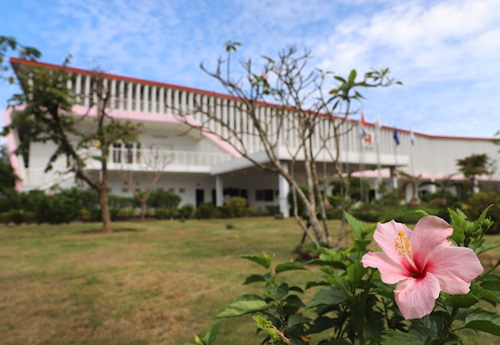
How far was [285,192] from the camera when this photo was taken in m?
18.5

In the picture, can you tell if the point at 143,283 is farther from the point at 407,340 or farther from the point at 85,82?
the point at 85,82

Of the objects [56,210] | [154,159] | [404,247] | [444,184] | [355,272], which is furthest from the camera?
[154,159]

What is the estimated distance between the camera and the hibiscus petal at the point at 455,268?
22.7 inches

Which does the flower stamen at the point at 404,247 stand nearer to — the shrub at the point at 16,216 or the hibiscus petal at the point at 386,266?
the hibiscus petal at the point at 386,266

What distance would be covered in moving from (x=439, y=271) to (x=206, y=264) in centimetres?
574

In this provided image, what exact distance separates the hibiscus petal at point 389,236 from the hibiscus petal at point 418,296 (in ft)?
0.21

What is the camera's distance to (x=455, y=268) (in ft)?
1.99

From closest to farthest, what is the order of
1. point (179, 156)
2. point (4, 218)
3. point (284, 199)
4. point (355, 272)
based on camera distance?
point (355, 272) → point (4, 218) → point (284, 199) → point (179, 156)

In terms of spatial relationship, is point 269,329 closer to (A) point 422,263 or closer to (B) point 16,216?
(A) point 422,263

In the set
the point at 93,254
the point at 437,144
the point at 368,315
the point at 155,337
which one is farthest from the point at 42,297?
the point at 437,144

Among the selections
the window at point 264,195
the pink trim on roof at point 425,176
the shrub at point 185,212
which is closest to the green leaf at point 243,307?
the shrub at point 185,212

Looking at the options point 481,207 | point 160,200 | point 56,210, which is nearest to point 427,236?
point 481,207

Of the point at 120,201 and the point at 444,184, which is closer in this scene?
the point at 444,184

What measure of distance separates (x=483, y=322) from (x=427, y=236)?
0.58 feet
